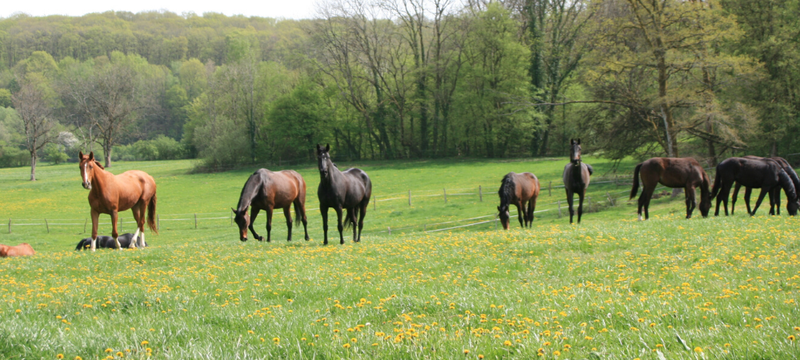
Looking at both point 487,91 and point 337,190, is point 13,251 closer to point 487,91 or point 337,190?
point 337,190

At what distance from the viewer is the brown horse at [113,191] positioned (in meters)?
13.0

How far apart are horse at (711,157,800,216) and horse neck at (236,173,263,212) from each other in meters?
16.2

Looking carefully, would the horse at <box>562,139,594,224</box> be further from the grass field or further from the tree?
the tree

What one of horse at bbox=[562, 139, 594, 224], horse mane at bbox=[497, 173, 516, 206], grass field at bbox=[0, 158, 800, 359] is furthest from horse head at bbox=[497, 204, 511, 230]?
grass field at bbox=[0, 158, 800, 359]

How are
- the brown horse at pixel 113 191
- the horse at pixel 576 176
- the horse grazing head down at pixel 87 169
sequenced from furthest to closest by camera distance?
the horse at pixel 576 176, the brown horse at pixel 113 191, the horse grazing head down at pixel 87 169

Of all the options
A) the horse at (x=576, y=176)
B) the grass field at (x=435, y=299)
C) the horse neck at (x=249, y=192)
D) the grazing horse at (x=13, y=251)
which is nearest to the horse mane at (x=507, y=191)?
the horse at (x=576, y=176)

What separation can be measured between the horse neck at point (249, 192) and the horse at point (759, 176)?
16190 millimetres

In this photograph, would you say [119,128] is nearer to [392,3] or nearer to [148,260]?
[392,3]

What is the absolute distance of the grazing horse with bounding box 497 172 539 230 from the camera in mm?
18500

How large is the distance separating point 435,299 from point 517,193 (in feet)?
46.1

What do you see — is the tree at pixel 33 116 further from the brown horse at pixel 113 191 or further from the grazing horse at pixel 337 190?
the grazing horse at pixel 337 190

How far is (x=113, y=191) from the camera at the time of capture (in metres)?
13.9

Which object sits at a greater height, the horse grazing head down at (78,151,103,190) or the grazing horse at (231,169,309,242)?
the horse grazing head down at (78,151,103,190)

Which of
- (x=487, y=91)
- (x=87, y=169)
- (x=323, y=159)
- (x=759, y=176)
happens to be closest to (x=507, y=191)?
(x=759, y=176)
